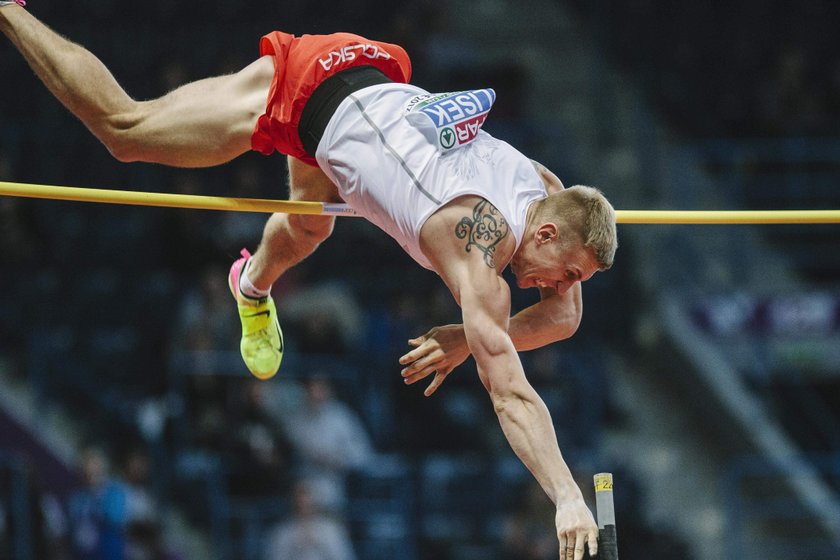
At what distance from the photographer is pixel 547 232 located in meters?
5.58

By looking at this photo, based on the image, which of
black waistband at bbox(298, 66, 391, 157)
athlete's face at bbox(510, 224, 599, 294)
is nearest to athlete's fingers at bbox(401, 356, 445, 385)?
athlete's face at bbox(510, 224, 599, 294)

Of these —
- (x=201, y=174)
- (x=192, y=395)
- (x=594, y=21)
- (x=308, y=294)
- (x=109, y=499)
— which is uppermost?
(x=594, y=21)

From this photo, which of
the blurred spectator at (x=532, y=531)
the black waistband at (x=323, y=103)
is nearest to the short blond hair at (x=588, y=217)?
the black waistband at (x=323, y=103)

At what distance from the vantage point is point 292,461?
10.3 m

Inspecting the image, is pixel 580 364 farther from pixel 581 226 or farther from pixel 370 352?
pixel 581 226

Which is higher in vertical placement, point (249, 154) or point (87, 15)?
point (87, 15)

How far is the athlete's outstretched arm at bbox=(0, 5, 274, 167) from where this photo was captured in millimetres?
5863

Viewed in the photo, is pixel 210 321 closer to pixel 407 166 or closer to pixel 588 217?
pixel 407 166

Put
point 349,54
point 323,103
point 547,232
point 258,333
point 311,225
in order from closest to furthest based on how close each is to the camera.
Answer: point 547,232 < point 323,103 < point 349,54 < point 311,225 < point 258,333

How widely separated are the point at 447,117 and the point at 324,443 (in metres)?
5.05

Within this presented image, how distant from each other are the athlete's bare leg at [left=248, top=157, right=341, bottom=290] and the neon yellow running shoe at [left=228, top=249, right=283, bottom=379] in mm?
156

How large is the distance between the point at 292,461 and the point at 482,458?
1.45m

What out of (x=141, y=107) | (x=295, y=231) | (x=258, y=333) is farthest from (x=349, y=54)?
(x=258, y=333)

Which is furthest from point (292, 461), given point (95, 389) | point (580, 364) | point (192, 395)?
point (580, 364)
